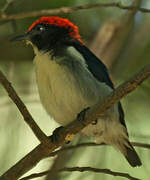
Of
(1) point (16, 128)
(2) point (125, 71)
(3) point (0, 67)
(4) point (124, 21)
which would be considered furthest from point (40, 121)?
(4) point (124, 21)

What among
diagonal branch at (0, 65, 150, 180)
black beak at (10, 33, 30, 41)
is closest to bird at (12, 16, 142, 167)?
black beak at (10, 33, 30, 41)

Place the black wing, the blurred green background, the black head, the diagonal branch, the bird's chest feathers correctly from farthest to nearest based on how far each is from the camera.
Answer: the blurred green background
the black head
the black wing
the bird's chest feathers
the diagonal branch

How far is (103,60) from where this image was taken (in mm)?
4961

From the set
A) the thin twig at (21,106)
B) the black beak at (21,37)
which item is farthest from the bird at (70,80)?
the thin twig at (21,106)

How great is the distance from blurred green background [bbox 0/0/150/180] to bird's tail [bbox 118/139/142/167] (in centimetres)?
41

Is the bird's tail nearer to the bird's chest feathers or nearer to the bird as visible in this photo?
the bird

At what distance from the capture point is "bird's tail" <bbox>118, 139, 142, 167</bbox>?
371cm

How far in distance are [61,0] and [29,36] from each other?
46.5 inches

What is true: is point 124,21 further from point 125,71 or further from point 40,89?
point 40,89

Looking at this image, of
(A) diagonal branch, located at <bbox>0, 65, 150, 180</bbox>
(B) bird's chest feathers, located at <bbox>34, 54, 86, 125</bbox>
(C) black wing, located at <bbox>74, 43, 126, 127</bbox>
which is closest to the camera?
(A) diagonal branch, located at <bbox>0, 65, 150, 180</bbox>

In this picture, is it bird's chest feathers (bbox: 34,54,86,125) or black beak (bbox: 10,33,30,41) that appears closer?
bird's chest feathers (bbox: 34,54,86,125)

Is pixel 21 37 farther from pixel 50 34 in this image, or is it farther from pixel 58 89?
pixel 58 89

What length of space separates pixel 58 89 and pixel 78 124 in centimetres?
62

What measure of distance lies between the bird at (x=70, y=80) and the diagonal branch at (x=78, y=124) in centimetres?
55
